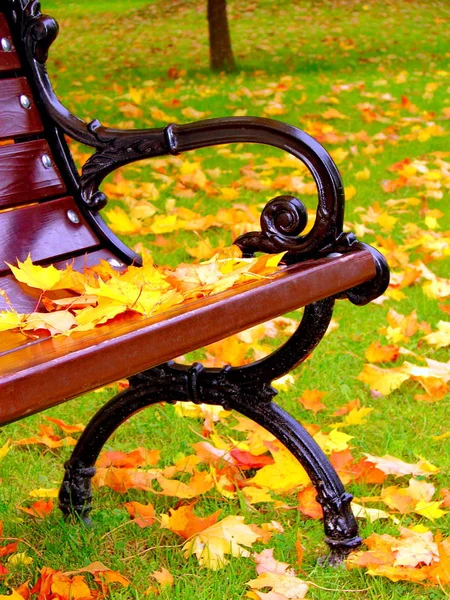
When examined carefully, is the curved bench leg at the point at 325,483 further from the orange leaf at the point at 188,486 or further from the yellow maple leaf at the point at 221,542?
the orange leaf at the point at 188,486

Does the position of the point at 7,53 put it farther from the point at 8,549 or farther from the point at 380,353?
the point at 380,353

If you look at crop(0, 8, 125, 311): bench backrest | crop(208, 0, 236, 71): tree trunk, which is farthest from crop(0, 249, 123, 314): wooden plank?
crop(208, 0, 236, 71): tree trunk

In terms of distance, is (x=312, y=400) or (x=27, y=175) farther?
(x=312, y=400)

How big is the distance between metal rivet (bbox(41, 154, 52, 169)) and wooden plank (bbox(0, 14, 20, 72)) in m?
0.21

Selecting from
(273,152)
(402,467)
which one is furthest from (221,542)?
(273,152)

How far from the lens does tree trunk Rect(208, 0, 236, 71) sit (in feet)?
30.1

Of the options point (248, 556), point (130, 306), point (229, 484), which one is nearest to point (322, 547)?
point (248, 556)

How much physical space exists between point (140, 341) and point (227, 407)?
0.68 meters

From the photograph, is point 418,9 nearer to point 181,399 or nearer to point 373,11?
point 373,11

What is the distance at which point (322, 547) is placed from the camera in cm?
202

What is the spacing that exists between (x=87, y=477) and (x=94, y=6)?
17.2m

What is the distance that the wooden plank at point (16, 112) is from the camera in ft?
7.12

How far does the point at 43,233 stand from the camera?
212 cm

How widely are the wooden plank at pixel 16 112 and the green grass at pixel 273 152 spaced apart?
2.65 ft
